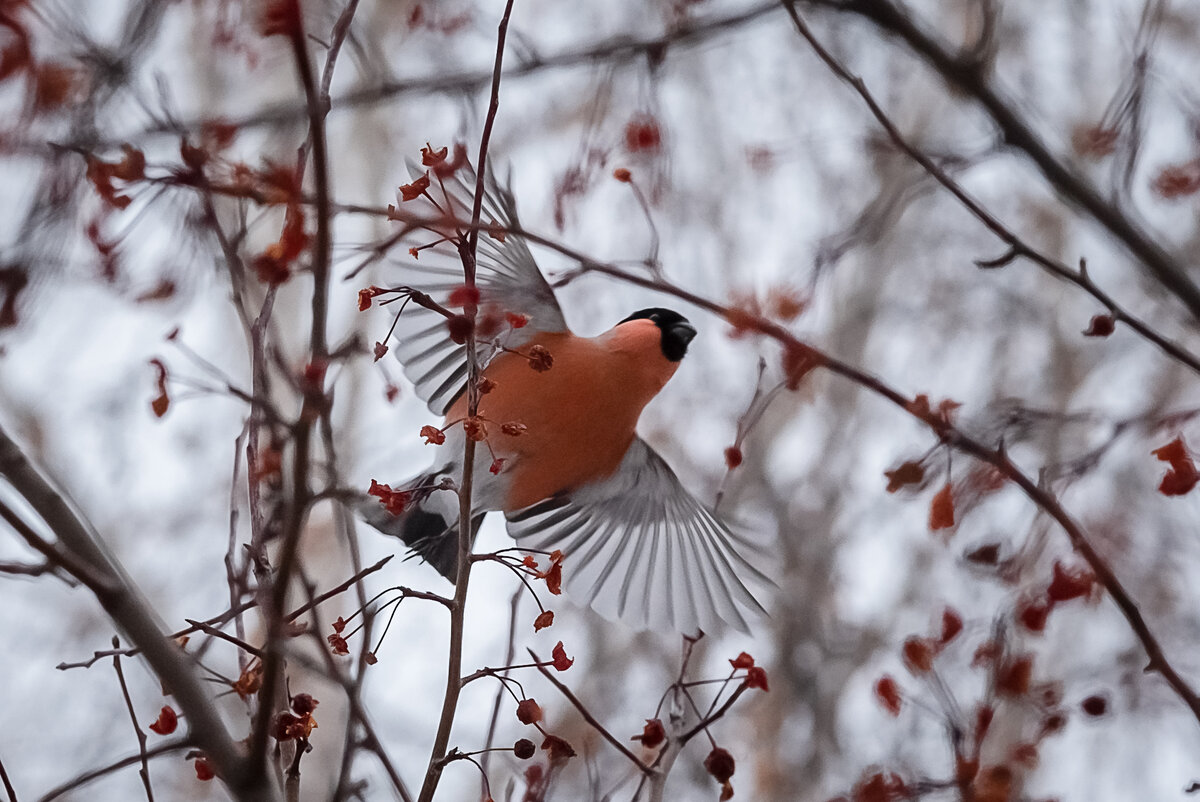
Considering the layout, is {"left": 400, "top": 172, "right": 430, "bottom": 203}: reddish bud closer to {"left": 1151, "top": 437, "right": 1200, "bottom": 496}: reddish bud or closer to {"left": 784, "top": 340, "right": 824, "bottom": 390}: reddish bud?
{"left": 784, "top": 340, "right": 824, "bottom": 390}: reddish bud

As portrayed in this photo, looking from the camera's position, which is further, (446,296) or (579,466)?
(579,466)

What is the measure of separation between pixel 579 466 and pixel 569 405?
201 millimetres

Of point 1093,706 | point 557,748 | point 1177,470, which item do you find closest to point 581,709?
point 557,748

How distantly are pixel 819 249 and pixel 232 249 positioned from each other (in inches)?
36.1

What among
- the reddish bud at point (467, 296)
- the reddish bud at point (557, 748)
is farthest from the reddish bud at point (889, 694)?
the reddish bud at point (467, 296)

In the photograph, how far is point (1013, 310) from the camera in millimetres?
5844

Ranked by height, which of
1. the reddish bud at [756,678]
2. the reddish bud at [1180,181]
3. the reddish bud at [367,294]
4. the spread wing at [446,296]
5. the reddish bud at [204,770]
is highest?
the spread wing at [446,296]

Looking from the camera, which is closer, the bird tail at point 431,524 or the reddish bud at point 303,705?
the reddish bud at point 303,705

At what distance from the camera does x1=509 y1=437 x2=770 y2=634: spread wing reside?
3082 millimetres

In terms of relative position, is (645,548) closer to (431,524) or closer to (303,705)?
(431,524)

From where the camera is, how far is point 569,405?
3.04 meters

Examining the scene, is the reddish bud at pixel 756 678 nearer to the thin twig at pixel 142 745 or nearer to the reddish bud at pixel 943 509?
the reddish bud at pixel 943 509

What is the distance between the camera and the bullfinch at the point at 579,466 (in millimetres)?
2934

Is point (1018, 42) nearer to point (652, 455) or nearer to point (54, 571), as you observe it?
point (652, 455)
